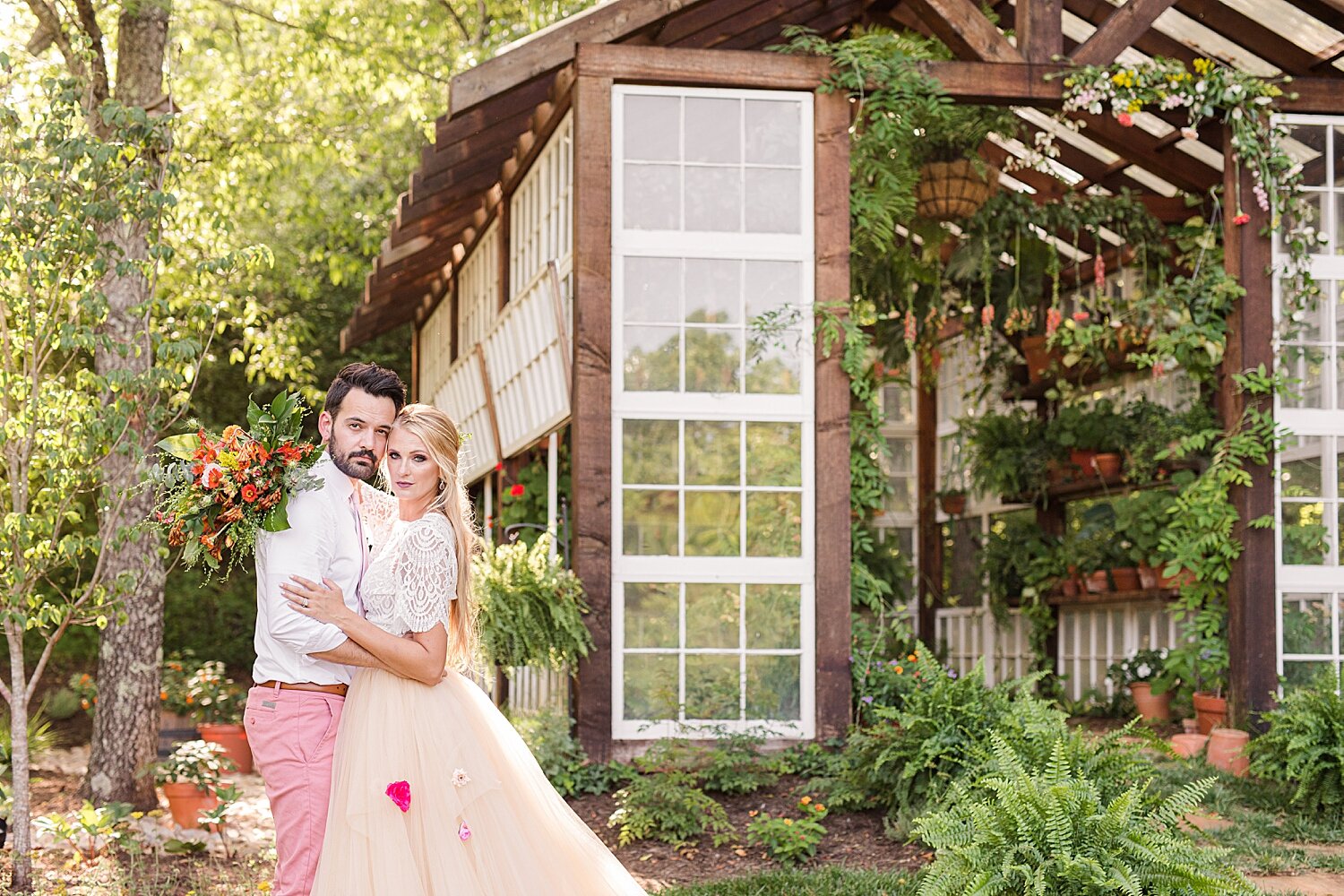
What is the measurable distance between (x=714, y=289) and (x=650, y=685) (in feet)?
7.24

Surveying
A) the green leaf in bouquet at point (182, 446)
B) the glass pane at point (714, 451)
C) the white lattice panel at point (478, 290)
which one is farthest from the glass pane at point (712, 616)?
the green leaf in bouquet at point (182, 446)

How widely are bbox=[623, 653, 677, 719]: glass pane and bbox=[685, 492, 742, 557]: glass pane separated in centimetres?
61

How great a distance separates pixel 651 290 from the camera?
8.17 meters

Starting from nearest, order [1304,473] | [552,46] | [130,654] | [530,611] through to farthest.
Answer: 1. [530,611]
2. [130,654]
3. [552,46]
4. [1304,473]

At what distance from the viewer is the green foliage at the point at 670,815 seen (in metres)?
6.80

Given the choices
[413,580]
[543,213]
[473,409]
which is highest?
[543,213]

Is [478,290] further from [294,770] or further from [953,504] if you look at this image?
[294,770]

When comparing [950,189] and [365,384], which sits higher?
[950,189]

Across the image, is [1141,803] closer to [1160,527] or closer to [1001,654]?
[1160,527]

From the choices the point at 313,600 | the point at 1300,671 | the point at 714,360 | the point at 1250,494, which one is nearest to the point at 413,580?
the point at 313,600

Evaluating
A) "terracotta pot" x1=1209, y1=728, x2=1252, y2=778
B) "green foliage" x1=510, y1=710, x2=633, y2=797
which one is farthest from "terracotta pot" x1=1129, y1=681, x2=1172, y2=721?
"green foliage" x1=510, y1=710, x2=633, y2=797

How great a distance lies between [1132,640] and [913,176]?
16.8ft

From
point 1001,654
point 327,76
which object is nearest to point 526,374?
point 327,76

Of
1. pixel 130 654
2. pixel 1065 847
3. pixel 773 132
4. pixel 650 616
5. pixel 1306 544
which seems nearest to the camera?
pixel 1065 847
